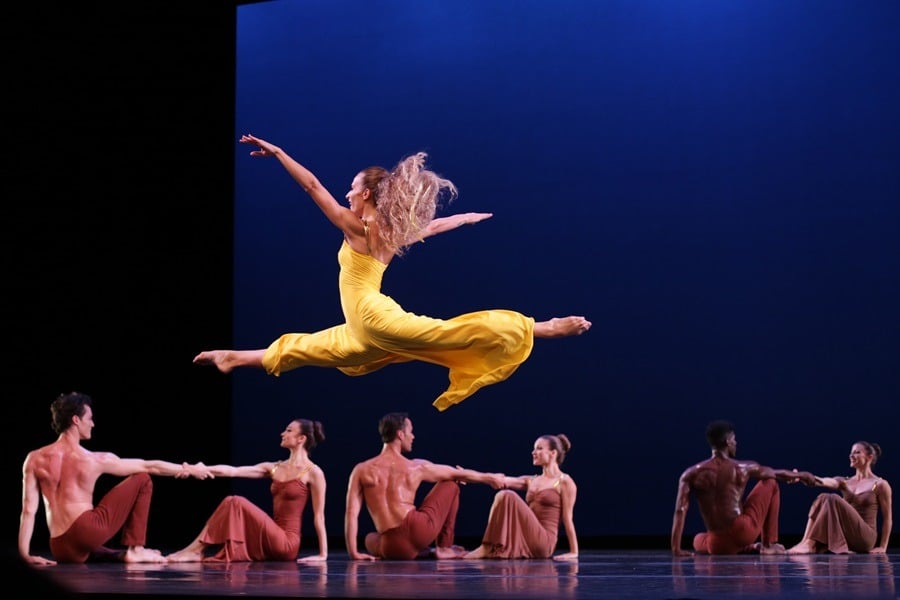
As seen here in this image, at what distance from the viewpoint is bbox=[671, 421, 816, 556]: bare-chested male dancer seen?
20.0ft

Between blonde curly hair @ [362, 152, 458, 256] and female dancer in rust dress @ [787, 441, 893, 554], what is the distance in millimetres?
3260

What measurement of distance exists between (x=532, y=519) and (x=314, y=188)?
2.83 m

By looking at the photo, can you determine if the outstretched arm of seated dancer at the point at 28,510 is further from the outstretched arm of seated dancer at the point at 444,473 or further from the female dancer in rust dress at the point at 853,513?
the female dancer in rust dress at the point at 853,513

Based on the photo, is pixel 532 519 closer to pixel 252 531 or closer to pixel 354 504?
pixel 354 504

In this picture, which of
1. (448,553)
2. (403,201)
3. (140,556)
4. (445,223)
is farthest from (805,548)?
(140,556)

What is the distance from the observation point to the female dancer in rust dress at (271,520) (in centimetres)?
574

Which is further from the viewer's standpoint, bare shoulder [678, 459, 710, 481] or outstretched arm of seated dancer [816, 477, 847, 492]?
outstretched arm of seated dancer [816, 477, 847, 492]

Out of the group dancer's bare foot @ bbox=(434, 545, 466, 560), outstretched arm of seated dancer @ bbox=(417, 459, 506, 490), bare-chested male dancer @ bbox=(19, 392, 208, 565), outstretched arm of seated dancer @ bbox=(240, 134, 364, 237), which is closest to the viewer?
outstretched arm of seated dancer @ bbox=(240, 134, 364, 237)

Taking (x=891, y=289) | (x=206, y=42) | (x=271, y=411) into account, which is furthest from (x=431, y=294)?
(x=891, y=289)

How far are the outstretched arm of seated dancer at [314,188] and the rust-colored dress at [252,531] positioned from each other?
6.59 feet

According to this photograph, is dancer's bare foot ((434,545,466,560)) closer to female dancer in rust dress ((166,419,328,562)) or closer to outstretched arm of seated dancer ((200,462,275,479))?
female dancer in rust dress ((166,419,328,562))

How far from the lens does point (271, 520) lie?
5949 mm

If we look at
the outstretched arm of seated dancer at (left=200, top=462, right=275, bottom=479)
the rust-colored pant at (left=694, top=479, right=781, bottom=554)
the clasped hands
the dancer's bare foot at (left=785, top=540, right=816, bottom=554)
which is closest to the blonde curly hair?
the clasped hands

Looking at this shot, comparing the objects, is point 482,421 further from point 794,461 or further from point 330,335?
point 330,335
